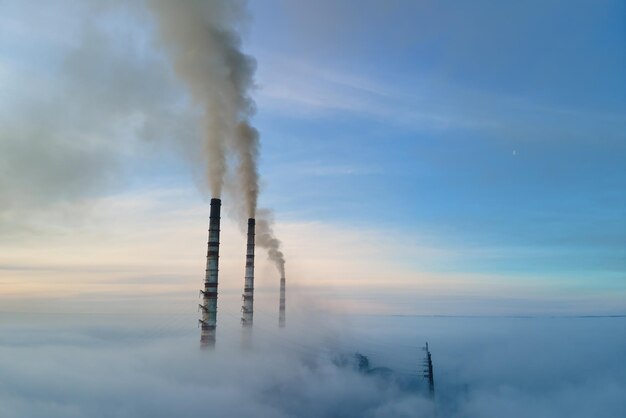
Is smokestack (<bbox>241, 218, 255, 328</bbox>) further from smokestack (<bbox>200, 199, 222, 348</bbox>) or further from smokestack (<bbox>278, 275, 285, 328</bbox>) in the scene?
smokestack (<bbox>278, 275, 285, 328</bbox>)

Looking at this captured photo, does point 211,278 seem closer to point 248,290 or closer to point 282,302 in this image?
point 248,290

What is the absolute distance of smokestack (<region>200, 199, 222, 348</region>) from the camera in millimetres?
42656

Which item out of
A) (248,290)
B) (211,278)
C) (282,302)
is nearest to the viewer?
(211,278)

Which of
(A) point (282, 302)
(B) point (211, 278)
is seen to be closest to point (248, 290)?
(B) point (211, 278)

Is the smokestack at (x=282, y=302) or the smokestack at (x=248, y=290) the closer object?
the smokestack at (x=248, y=290)

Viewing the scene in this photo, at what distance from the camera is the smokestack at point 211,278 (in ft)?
140

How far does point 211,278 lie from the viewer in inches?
1686

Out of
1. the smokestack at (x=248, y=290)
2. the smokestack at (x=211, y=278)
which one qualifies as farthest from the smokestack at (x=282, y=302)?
the smokestack at (x=211, y=278)

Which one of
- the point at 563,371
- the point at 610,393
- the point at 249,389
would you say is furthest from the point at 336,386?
the point at 563,371

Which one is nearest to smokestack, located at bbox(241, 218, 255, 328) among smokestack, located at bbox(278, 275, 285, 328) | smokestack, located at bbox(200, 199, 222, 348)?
smokestack, located at bbox(200, 199, 222, 348)

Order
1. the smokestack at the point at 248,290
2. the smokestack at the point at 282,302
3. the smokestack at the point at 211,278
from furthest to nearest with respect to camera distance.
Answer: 1. the smokestack at the point at 282,302
2. the smokestack at the point at 248,290
3. the smokestack at the point at 211,278

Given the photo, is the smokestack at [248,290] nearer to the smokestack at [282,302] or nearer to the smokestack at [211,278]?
the smokestack at [211,278]

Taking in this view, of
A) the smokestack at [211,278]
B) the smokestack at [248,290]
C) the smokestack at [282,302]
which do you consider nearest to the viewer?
the smokestack at [211,278]

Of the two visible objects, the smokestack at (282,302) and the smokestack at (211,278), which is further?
the smokestack at (282,302)
